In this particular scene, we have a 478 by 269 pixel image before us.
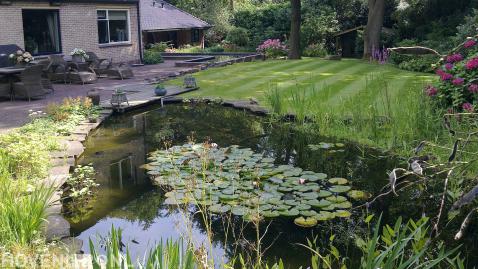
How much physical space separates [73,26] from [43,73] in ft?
15.4

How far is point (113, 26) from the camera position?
835 inches

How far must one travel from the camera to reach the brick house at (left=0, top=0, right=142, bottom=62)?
16.9 metres

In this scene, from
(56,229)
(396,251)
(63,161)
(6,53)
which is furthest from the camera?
(6,53)

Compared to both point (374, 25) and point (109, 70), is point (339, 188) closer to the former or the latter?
point (109, 70)

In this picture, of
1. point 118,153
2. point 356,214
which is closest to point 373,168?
point 356,214

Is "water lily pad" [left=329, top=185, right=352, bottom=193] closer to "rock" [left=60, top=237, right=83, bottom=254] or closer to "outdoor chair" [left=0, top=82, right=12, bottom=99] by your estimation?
"rock" [left=60, top=237, right=83, bottom=254]

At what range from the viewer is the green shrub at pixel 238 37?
99.1 feet

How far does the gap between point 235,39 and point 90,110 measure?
2054 cm

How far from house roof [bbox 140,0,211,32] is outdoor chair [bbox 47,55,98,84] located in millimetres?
11473

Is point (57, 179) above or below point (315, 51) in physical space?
below

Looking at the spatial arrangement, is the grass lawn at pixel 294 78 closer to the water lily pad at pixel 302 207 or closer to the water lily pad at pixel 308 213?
the water lily pad at pixel 302 207

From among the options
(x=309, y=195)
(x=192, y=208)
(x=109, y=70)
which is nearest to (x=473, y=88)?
(x=309, y=195)

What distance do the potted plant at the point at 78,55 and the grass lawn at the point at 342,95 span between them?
3.54 metres

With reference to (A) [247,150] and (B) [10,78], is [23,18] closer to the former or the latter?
(B) [10,78]
